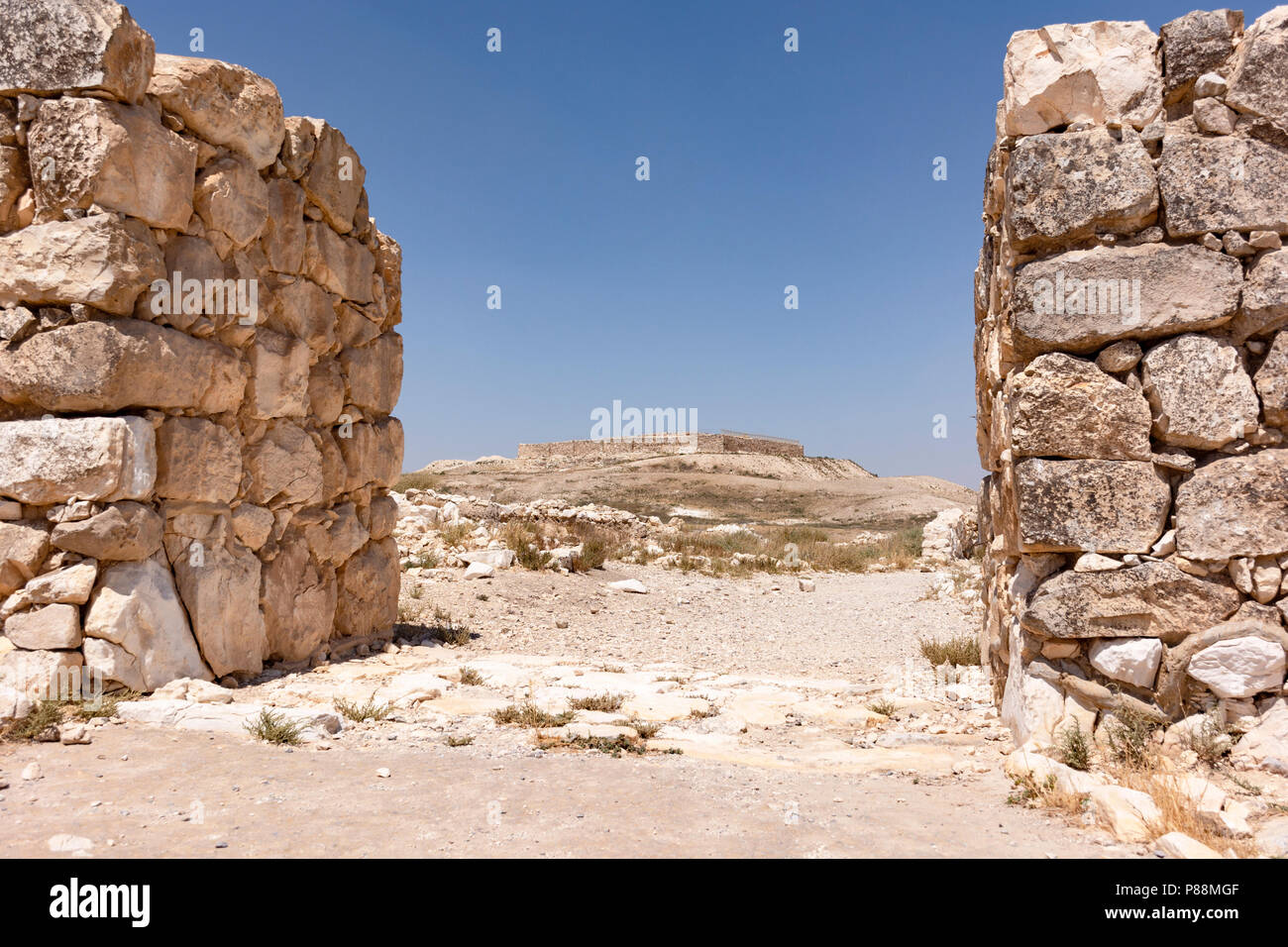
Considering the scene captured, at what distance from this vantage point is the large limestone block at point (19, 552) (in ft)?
13.4

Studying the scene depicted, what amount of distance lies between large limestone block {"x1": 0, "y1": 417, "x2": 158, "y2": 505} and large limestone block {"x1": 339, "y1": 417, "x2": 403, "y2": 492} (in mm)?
2184

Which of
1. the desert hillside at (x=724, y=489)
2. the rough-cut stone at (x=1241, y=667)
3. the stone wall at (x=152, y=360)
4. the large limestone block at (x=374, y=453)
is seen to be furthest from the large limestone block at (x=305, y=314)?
the desert hillside at (x=724, y=489)

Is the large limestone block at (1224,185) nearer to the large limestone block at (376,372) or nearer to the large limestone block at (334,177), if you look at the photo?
the large limestone block at (334,177)

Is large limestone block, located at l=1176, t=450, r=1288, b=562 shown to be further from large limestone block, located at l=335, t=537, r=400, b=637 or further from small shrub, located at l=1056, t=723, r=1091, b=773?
large limestone block, located at l=335, t=537, r=400, b=637

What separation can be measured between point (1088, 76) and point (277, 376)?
16.4ft

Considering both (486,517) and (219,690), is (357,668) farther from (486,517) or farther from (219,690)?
(486,517)

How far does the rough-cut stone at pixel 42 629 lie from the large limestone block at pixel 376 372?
274cm

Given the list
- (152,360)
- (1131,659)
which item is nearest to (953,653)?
(1131,659)

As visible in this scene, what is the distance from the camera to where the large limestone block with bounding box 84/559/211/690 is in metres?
4.18

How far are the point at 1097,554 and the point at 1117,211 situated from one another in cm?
153

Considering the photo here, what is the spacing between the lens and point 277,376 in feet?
18.0

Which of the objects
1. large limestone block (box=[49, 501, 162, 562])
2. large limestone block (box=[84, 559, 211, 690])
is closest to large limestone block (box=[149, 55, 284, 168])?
large limestone block (box=[49, 501, 162, 562])

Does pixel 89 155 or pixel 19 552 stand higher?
pixel 89 155

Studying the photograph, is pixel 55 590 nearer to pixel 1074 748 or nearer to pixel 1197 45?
pixel 1074 748
